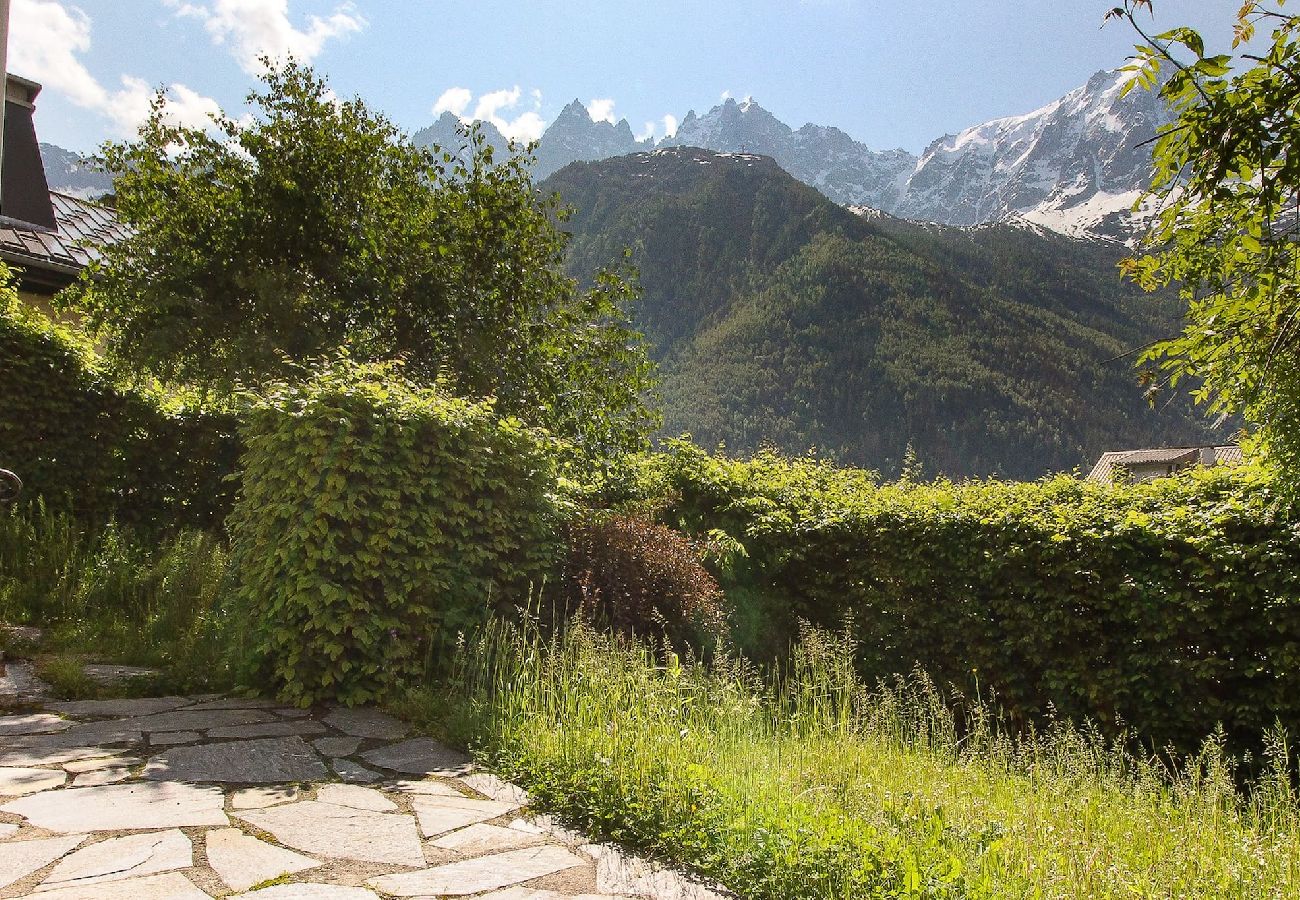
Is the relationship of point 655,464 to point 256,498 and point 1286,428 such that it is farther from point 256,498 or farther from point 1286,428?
point 1286,428

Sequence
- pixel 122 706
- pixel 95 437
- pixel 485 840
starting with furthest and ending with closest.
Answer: pixel 95 437 → pixel 122 706 → pixel 485 840

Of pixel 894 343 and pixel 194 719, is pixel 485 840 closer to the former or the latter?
pixel 194 719

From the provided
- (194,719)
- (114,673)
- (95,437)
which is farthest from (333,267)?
(194,719)

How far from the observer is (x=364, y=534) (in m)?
4.96

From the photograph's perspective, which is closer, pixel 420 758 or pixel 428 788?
pixel 428 788

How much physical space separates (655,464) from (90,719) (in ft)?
18.4

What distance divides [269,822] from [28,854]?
708 millimetres

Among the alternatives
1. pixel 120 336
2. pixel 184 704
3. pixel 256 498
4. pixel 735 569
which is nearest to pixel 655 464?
pixel 735 569

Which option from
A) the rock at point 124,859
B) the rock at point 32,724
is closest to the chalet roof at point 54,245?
the rock at point 32,724

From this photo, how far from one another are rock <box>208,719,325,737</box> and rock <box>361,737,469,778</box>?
0.49 metres

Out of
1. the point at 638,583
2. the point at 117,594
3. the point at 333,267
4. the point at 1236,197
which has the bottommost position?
the point at 117,594

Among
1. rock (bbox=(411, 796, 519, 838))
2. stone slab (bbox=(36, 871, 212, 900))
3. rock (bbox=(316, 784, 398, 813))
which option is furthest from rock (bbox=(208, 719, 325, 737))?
stone slab (bbox=(36, 871, 212, 900))

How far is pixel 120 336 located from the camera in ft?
29.0

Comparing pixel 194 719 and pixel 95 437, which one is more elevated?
pixel 95 437
